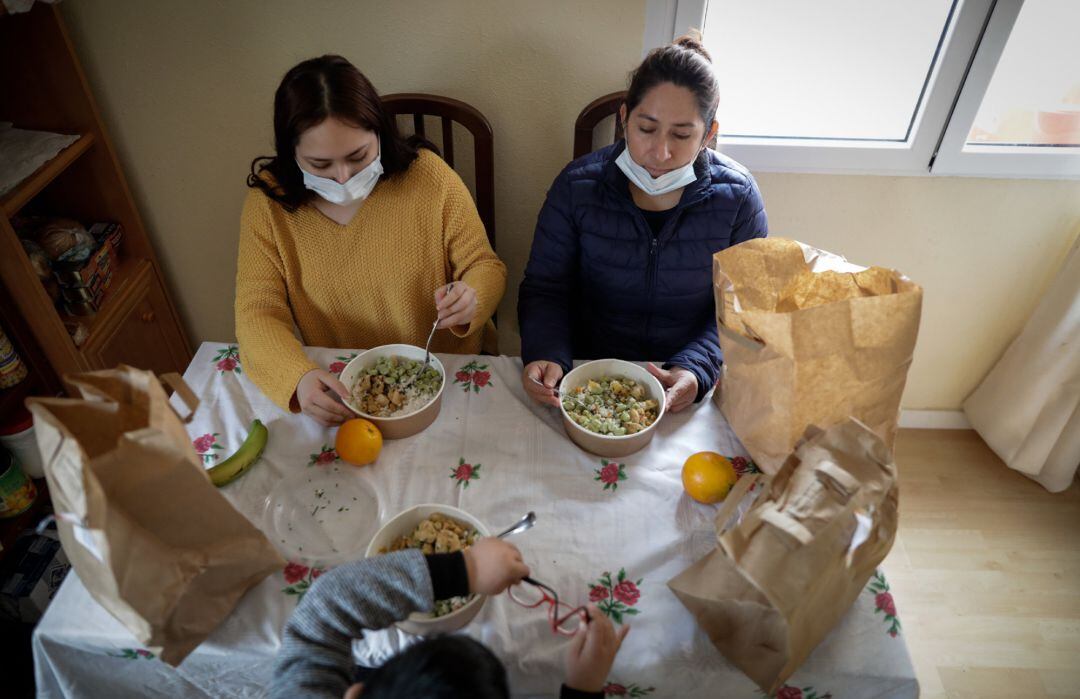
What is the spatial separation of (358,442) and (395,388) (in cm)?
Result: 15

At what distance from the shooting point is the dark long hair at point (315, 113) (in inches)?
47.6

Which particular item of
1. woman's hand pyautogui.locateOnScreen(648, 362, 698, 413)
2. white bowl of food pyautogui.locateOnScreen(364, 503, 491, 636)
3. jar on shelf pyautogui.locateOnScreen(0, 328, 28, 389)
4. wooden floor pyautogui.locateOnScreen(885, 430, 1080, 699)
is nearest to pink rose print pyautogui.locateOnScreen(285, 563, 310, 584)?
white bowl of food pyautogui.locateOnScreen(364, 503, 491, 636)

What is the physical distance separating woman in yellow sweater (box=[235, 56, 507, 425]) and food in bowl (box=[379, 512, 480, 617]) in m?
0.30

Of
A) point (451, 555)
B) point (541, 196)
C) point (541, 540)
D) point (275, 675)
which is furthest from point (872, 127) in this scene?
point (275, 675)

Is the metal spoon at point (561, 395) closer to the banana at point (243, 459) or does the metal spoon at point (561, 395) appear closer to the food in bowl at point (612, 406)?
the food in bowl at point (612, 406)

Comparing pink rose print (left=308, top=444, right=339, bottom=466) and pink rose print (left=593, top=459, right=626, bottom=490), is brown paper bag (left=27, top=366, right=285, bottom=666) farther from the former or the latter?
pink rose print (left=593, top=459, right=626, bottom=490)

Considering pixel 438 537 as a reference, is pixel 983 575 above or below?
below

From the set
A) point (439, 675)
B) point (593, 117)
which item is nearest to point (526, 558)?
point (439, 675)

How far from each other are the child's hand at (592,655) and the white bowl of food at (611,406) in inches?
12.5

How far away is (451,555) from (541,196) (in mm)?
1226

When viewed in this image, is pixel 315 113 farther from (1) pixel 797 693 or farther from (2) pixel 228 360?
(1) pixel 797 693

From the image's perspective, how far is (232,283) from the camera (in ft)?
6.56

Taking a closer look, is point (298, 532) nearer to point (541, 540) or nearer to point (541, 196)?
point (541, 540)

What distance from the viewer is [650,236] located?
1.40 meters
